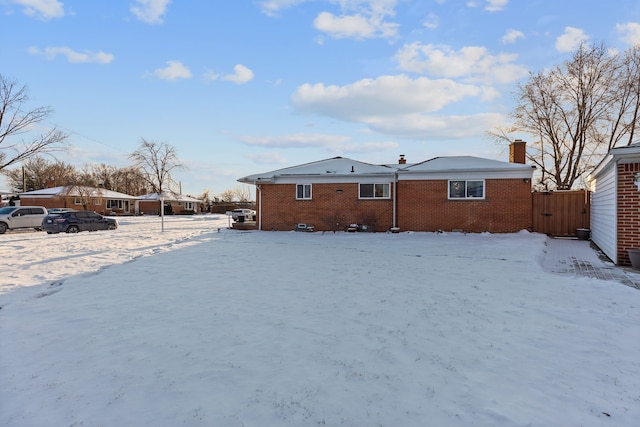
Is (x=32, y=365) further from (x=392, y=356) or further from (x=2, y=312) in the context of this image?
(x=392, y=356)

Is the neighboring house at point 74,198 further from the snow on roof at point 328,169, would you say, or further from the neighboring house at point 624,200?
the neighboring house at point 624,200

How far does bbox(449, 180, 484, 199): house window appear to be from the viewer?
1731 centimetres

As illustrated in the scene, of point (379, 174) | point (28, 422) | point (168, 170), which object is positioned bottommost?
point (28, 422)

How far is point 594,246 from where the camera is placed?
13836mm

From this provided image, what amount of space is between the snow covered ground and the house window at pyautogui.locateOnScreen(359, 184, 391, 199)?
396 inches

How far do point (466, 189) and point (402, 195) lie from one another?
310cm

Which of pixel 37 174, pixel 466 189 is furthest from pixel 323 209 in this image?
pixel 37 174

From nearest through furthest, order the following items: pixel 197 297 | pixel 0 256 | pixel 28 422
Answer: pixel 28 422 → pixel 197 297 → pixel 0 256

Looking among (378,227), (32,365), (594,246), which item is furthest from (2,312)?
(594,246)

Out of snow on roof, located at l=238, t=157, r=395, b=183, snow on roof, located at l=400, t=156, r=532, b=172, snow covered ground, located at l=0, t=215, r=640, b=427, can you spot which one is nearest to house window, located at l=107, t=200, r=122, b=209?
snow on roof, located at l=238, t=157, r=395, b=183

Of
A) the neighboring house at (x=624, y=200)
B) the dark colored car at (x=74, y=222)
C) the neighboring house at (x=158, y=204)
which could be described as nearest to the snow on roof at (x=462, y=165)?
the neighboring house at (x=624, y=200)

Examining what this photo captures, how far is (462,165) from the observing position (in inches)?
698

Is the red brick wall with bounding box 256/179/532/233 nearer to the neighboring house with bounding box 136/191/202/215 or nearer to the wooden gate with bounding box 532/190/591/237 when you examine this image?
the wooden gate with bounding box 532/190/591/237

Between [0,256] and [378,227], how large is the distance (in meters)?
15.4
